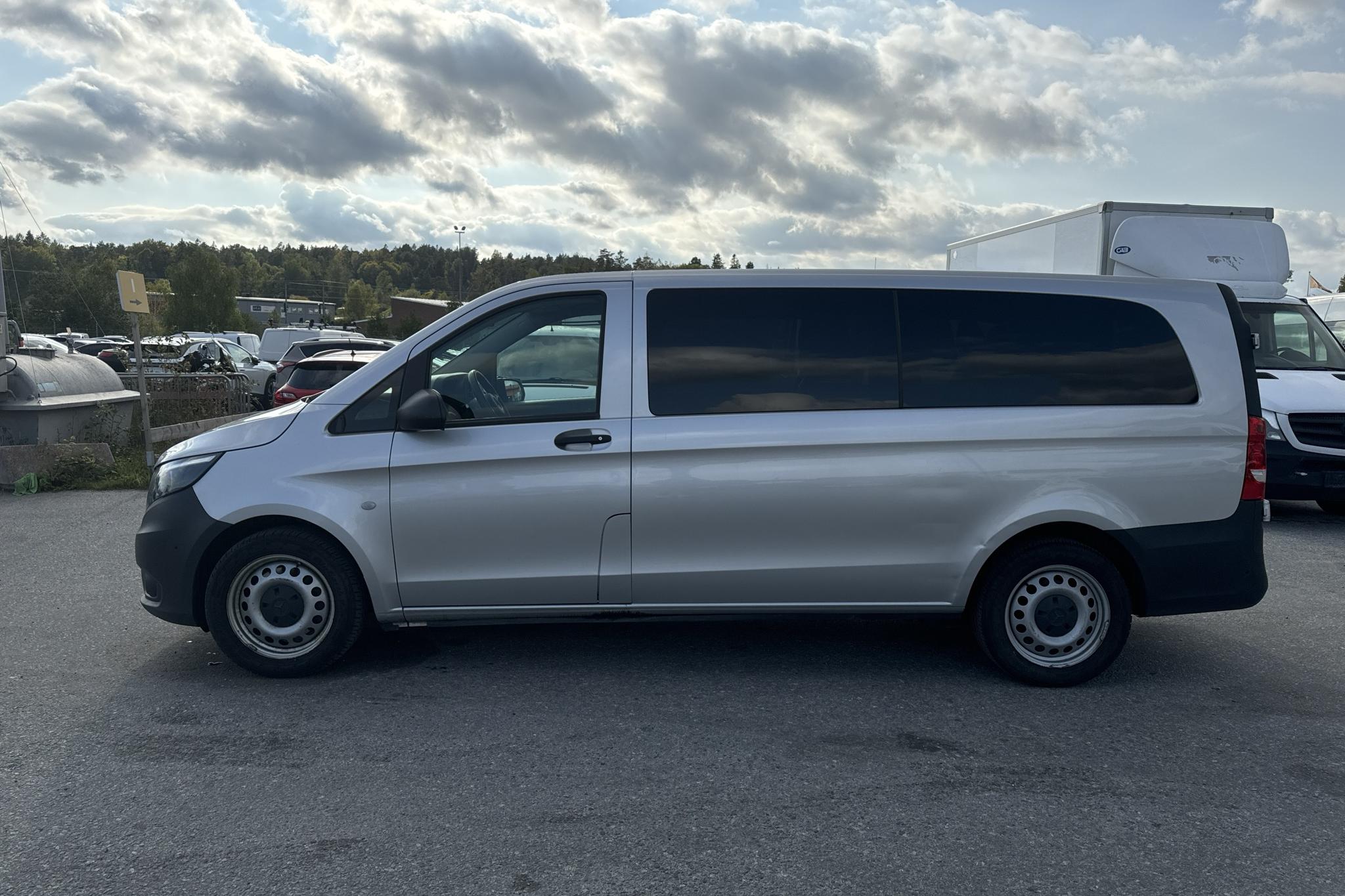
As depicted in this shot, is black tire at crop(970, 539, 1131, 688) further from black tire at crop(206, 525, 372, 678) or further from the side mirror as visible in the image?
black tire at crop(206, 525, 372, 678)

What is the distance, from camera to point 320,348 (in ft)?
69.6

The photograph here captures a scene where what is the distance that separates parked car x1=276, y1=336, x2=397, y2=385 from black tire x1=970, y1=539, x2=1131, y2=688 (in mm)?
11318

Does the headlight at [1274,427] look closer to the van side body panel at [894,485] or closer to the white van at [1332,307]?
the van side body panel at [894,485]

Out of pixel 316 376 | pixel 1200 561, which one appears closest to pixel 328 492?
pixel 1200 561

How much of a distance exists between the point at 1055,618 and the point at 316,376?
10.9 metres

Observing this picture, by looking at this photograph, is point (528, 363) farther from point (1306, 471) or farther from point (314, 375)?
point (314, 375)

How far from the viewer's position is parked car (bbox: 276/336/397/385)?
1535 cm

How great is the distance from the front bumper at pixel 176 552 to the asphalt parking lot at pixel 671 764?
37cm

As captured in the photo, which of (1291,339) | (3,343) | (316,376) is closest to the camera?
(1291,339)

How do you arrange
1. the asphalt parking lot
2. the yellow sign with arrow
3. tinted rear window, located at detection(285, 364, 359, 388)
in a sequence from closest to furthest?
1. the asphalt parking lot
2. the yellow sign with arrow
3. tinted rear window, located at detection(285, 364, 359, 388)

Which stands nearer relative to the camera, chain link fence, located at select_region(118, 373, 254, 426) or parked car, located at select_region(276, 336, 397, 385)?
chain link fence, located at select_region(118, 373, 254, 426)

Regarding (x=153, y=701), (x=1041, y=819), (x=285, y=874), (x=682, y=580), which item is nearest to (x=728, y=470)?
(x=682, y=580)

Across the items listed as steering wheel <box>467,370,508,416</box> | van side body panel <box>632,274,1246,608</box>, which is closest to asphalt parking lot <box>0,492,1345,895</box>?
van side body panel <box>632,274,1246,608</box>

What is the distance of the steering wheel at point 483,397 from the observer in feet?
16.6
